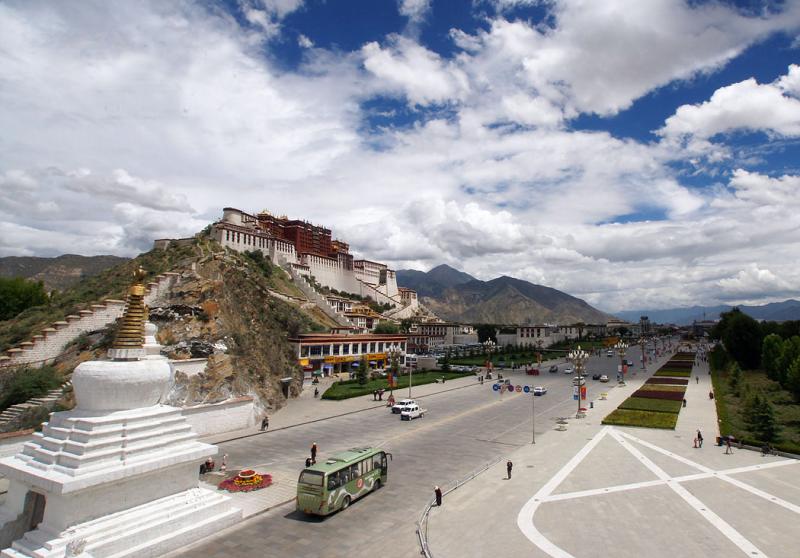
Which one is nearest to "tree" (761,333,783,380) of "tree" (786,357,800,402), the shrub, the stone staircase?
"tree" (786,357,800,402)

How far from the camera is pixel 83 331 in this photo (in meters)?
35.0

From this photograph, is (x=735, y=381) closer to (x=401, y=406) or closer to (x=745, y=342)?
(x=745, y=342)

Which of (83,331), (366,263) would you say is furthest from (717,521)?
(366,263)

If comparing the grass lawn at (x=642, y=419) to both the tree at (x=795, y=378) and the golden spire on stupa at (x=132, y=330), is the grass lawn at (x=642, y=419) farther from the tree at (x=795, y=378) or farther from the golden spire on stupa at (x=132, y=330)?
the golden spire on stupa at (x=132, y=330)

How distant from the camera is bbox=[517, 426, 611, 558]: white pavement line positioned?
1442 cm

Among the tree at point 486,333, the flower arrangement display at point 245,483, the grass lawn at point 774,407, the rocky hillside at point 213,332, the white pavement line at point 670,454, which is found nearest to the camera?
the flower arrangement display at point 245,483

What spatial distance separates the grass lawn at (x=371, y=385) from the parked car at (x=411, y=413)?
29.3ft

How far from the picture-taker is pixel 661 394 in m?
47.5

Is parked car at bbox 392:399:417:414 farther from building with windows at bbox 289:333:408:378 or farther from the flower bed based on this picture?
the flower bed

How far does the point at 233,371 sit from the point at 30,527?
58.5 ft

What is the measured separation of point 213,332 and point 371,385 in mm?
20208

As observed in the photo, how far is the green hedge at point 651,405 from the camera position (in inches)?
1513

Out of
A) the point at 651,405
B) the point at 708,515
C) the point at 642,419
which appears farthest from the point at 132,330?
the point at 651,405

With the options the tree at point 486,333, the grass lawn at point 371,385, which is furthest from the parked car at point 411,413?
the tree at point 486,333
